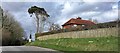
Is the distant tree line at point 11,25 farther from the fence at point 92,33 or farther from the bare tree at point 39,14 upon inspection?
the fence at point 92,33

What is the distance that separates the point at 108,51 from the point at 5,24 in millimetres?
54738

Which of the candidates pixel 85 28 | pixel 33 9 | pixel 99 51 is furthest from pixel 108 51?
pixel 33 9

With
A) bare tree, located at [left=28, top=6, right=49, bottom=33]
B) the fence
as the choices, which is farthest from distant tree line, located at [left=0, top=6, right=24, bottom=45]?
the fence

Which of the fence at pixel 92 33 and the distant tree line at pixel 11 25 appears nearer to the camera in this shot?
the fence at pixel 92 33

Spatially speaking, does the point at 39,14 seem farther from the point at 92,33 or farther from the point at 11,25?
the point at 92,33

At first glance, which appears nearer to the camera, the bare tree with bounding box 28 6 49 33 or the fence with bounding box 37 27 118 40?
the fence with bounding box 37 27 118 40

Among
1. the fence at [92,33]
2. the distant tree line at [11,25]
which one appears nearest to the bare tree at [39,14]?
the distant tree line at [11,25]

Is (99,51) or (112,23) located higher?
(112,23)

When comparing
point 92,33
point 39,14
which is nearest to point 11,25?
point 39,14

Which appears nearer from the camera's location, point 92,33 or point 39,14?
point 92,33

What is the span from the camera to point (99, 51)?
23641 mm

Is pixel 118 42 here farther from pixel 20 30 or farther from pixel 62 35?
pixel 20 30

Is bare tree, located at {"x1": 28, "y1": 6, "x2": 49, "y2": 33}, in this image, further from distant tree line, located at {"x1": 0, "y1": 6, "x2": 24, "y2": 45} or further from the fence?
the fence

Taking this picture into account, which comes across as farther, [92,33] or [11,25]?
[11,25]
